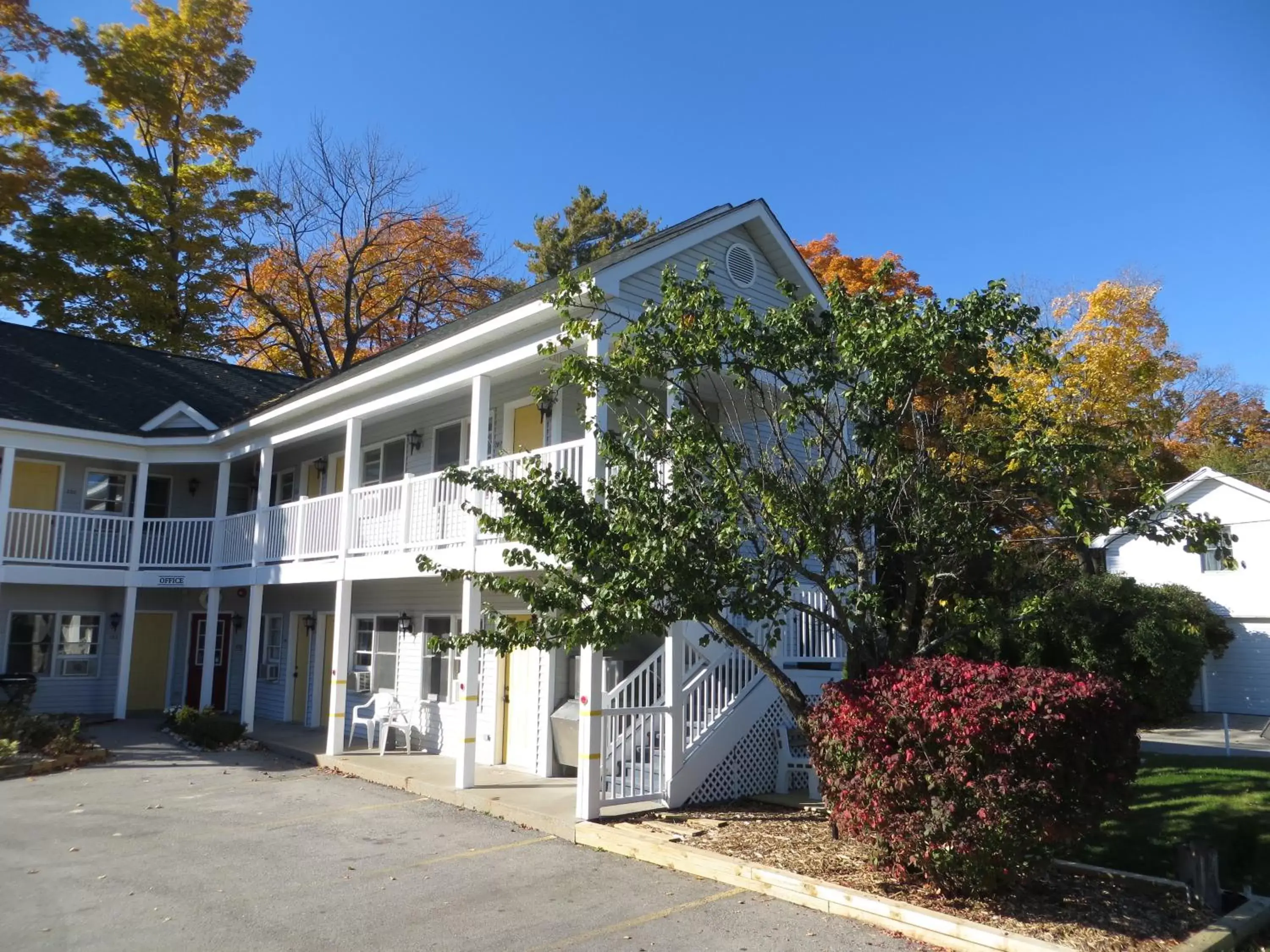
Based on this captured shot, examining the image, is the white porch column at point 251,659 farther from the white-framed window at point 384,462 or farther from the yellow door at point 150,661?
the yellow door at point 150,661

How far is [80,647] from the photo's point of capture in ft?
63.7

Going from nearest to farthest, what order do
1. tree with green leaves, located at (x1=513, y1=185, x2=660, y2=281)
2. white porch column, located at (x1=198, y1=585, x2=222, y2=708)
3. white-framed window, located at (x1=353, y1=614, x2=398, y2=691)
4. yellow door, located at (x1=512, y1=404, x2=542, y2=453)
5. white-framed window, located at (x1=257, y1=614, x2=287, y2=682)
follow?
yellow door, located at (x1=512, y1=404, x2=542, y2=453), white-framed window, located at (x1=353, y1=614, x2=398, y2=691), white porch column, located at (x1=198, y1=585, x2=222, y2=708), white-framed window, located at (x1=257, y1=614, x2=287, y2=682), tree with green leaves, located at (x1=513, y1=185, x2=660, y2=281)

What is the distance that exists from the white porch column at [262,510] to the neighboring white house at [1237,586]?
17584 millimetres

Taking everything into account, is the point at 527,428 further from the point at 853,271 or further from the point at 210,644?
the point at 853,271

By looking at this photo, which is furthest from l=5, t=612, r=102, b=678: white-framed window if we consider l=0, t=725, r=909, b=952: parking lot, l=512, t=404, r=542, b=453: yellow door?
l=512, t=404, r=542, b=453: yellow door

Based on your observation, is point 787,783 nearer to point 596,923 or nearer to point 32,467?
point 596,923

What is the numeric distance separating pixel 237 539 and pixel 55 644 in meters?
4.55

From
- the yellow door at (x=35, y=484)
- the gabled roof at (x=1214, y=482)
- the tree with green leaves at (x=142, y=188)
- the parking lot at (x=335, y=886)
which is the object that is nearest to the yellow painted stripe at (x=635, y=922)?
the parking lot at (x=335, y=886)

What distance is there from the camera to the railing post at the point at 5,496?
16797 millimetres

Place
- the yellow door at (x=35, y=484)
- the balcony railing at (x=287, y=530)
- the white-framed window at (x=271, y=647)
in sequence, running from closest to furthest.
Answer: the balcony railing at (x=287, y=530) < the yellow door at (x=35, y=484) < the white-framed window at (x=271, y=647)

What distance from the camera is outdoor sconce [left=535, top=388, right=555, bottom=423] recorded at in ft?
28.9

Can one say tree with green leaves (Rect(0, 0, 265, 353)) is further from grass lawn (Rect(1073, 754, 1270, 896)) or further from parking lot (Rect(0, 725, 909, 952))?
grass lawn (Rect(1073, 754, 1270, 896))

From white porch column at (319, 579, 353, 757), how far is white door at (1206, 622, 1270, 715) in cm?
1910

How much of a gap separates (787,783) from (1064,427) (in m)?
5.17
